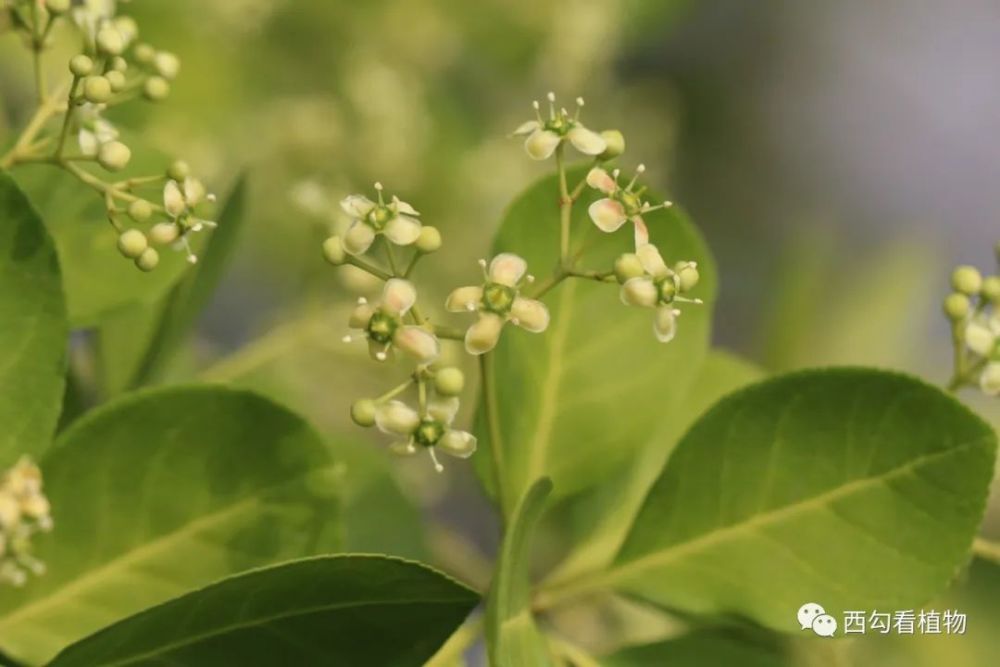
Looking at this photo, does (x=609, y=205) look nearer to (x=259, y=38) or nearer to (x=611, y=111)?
(x=259, y=38)

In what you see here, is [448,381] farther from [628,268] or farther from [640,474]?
[640,474]

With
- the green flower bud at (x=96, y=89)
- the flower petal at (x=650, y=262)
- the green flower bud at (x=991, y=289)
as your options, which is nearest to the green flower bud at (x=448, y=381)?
the flower petal at (x=650, y=262)

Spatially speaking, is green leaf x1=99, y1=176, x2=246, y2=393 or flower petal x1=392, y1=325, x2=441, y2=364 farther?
green leaf x1=99, y1=176, x2=246, y2=393

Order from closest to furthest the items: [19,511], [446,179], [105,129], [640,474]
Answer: [19,511] → [105,129] → [640,474] → [446,179]

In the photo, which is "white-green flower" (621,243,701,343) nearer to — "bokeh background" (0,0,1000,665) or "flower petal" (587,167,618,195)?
"flower petal" (587,167,618,195)

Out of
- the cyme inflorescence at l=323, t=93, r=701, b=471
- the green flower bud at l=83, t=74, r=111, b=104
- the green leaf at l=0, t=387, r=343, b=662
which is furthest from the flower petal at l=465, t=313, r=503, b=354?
the green flower bud at l=83, t=74, r=111, b=104

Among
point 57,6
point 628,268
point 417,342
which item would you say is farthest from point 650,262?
point 57,6
